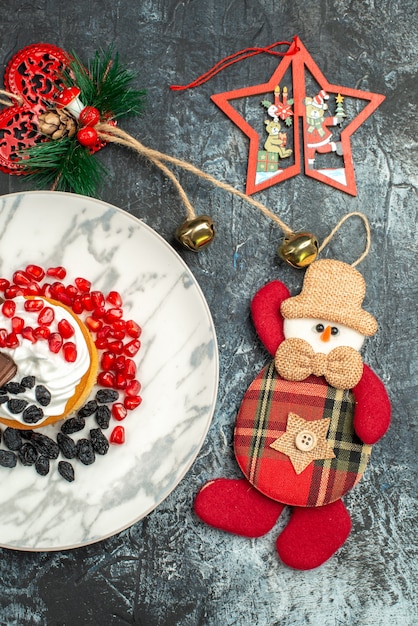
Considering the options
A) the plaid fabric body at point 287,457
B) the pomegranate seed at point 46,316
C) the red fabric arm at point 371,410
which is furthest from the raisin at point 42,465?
the red fabric arm at point 371,410

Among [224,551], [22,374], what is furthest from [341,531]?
[22,374]

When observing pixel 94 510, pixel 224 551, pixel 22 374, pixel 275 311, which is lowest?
pixel 224 551

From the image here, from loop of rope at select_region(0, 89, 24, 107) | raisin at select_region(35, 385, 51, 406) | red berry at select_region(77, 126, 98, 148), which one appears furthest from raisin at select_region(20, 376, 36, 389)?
loop of rope at select_region(0, 89, 24, 107)

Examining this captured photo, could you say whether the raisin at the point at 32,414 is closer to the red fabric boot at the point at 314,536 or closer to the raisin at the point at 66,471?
the raisin at the point at 66,471

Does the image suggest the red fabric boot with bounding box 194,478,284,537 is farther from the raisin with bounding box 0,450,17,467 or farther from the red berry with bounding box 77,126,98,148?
the red berry with bounding box 77,126,98,148

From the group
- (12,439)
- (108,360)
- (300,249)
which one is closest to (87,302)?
(108,360)

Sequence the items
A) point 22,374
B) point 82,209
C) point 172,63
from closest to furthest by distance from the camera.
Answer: point 22,374 < point 82,209 < point 172,63

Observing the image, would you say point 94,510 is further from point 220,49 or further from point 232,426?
point 220,49
